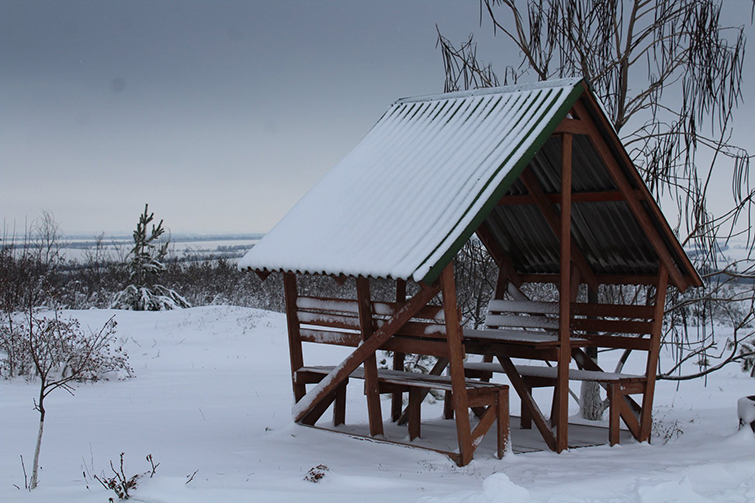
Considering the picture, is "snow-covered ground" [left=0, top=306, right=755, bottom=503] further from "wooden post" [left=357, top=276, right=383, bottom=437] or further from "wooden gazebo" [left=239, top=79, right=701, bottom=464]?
"wooden gazebo" [left=239, top=79, right=701, bottom=464]

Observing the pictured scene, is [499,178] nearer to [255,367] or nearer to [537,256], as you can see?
[537,256]

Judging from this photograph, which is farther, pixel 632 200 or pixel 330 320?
pixel 330 320

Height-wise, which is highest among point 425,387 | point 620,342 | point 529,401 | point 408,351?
point 408,351

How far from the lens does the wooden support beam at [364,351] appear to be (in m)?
6.83

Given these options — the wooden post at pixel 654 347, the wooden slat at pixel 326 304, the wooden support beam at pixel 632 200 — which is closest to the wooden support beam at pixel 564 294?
the wooden support beam at pixel 632 200

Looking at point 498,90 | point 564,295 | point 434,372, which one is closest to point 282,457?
point 434,372

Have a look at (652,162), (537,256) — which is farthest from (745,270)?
(537,256)

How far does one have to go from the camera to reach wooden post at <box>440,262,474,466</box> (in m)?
6.44

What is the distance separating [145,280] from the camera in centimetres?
2394

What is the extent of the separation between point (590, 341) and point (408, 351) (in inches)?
96.1

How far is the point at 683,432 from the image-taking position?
9.33 metres

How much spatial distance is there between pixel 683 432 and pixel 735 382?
802 centimetres

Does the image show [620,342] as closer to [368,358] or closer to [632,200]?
[632,200]

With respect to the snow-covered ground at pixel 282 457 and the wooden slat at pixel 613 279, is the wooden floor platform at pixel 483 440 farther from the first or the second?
the wooden slat at pixel 613 279
